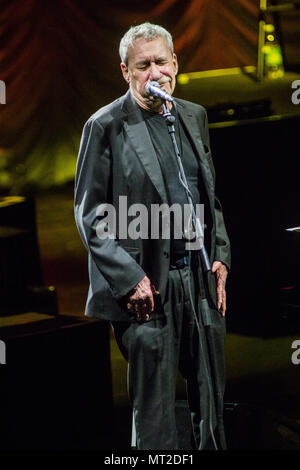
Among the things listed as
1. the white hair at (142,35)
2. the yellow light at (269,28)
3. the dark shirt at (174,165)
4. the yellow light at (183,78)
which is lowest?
the dark shirt at (174,165)

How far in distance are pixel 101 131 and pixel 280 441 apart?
1.63m

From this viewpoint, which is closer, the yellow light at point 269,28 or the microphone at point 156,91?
the microphone at point 156,91

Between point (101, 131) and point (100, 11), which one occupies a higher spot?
point (100, 11)

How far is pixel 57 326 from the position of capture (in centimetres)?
312

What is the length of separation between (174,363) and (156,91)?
982 millimetres

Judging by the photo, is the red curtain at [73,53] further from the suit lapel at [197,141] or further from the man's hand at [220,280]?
the man's hand at [220,280]

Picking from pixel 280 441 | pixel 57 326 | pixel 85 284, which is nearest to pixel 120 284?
pixel 57 326

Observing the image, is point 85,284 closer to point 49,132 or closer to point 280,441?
point 49,132

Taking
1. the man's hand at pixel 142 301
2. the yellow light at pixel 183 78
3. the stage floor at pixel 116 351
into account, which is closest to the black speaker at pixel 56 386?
the stage floor at pixel 116 351

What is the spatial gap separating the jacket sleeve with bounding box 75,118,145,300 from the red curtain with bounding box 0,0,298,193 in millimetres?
1843

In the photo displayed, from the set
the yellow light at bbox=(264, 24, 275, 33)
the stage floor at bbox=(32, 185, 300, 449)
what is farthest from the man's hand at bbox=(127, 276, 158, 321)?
the yellow light at bbox=(264, 24, 275, 33)

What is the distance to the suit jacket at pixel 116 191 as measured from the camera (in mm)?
2287

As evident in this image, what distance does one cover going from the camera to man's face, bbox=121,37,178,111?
2289mm

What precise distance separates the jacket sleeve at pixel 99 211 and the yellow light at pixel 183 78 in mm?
1933
